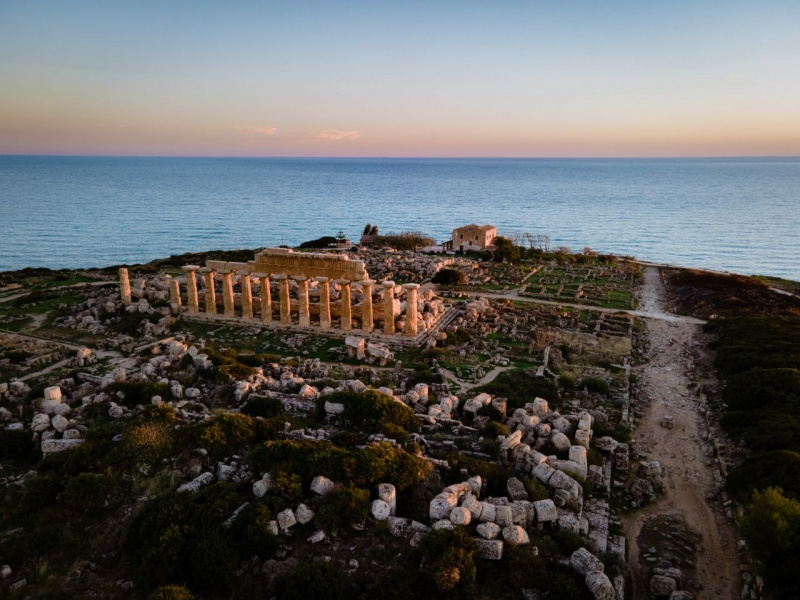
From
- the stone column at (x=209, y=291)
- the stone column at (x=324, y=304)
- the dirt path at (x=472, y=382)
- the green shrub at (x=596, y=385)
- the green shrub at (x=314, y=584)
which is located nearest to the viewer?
the green shrub at (x=314, y=584)

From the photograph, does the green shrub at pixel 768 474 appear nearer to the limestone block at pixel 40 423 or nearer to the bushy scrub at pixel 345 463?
the bushy scrub at pixel 345 463

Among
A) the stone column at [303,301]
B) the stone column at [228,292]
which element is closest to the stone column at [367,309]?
the stone column at [303,301]

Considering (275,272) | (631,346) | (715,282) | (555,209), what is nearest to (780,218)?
(555,209)

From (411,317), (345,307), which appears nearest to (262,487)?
(411,317)

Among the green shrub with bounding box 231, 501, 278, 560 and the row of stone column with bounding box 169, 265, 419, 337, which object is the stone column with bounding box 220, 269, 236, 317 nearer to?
the row of stone column with bounding box 169, 265, 419, 337

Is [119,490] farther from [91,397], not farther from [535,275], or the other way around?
[535,275]

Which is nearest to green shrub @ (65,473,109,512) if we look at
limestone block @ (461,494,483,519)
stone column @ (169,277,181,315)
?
limestone block @ (461,494,483,519)
